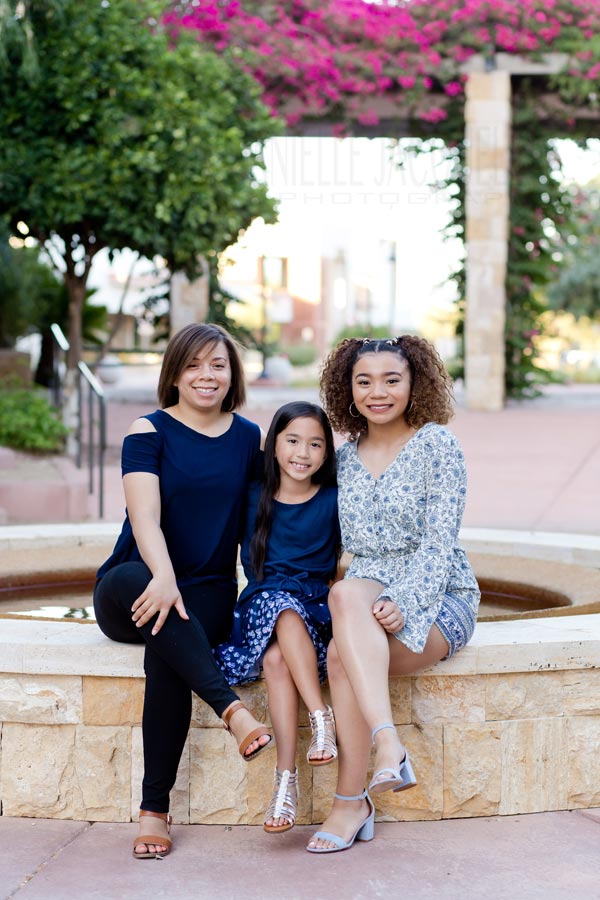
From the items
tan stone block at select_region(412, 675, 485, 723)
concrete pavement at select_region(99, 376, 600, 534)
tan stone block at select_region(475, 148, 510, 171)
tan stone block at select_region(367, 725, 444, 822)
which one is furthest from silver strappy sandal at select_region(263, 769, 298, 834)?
tan stone block at select_region(475, 148, 510, 171)

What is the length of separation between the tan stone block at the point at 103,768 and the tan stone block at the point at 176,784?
0.04ft

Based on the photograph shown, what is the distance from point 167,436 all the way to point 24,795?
920 mm

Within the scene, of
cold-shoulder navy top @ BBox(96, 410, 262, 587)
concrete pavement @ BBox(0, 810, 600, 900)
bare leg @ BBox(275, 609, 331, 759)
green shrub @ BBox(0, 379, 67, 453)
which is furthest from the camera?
green shrub @ BBox(0, 379, 67, 453)

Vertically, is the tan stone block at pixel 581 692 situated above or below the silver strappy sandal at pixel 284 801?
above

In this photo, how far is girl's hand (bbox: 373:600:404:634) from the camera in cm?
275

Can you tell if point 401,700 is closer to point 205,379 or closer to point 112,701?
point 112,701

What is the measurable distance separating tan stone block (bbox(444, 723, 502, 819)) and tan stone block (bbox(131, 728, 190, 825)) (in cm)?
61

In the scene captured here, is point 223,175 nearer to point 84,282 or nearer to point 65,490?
point 84,282

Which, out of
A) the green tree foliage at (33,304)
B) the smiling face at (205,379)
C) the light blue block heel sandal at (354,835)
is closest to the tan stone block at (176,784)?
the light blue block heel sandal at (354,835)

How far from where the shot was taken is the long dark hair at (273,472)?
3016 mm

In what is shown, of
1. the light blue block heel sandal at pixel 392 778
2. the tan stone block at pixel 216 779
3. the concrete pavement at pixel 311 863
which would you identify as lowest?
the concrete pavement at pixel 311 863

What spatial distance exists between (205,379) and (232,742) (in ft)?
2.90

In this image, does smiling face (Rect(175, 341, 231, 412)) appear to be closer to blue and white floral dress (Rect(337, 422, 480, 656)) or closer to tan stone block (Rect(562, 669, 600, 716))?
blue and white floral dress (Rect(337, 422, 480, 656))

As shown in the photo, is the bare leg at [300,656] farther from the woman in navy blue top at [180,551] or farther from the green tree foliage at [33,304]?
the green tree foliage at [33,304]
